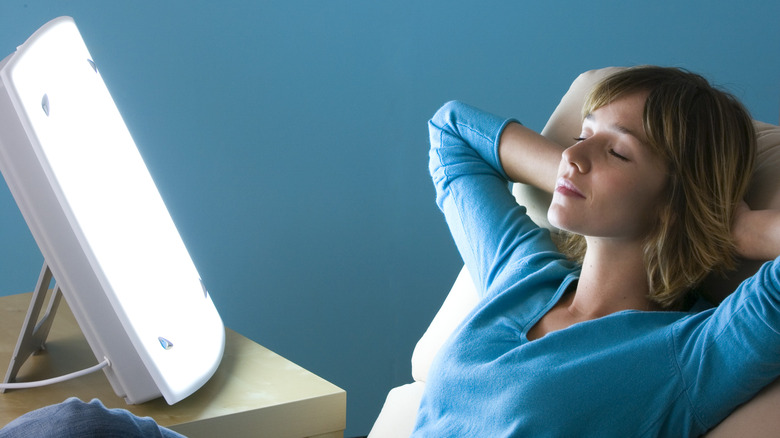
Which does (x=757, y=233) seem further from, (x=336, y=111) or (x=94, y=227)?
(x=336, y=111)

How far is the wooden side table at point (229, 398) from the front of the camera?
114cm

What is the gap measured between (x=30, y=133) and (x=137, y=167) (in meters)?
0.34

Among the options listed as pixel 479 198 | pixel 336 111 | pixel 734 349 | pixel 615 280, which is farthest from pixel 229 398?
pixel 336 111

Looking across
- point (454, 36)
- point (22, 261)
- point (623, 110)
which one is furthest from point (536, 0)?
point (22, 261)

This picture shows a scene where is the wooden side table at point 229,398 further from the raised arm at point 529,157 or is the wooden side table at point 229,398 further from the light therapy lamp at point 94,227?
the raised arm at point 529,157

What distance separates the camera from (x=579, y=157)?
3.27 feet

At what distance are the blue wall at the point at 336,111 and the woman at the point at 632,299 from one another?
1.10 metres

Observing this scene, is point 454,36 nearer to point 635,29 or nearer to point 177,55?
point 635,29

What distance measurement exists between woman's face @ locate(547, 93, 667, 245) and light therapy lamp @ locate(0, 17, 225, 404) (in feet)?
1.86

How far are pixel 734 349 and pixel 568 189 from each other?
0.89ft

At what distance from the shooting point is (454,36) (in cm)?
224

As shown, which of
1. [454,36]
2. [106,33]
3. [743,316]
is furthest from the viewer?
[454,36]

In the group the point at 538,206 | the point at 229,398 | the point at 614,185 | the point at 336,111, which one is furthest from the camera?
the point at 336,111

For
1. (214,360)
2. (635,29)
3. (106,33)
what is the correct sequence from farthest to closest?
(635,29) < (106,33) < (214,360)
